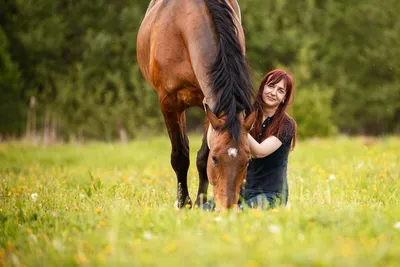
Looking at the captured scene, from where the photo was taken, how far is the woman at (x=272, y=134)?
16.2 ft

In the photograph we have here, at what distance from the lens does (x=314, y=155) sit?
10789 millimetres

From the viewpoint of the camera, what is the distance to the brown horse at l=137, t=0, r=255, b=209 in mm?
4090

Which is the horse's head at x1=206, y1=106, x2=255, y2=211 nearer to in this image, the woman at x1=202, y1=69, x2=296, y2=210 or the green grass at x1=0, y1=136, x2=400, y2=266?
the green grass at x1=0, y1=136, x2=400, y2=266

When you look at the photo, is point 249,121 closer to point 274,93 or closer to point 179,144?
point 274,93

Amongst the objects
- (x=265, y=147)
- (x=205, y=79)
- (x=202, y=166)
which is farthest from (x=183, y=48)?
(x=265, y=147)

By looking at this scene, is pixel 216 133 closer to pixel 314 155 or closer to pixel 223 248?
pixel 223 248

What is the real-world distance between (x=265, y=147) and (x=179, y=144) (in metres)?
1.36

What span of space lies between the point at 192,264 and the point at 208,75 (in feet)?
7.71

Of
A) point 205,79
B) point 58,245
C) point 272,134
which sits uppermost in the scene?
point 205,79

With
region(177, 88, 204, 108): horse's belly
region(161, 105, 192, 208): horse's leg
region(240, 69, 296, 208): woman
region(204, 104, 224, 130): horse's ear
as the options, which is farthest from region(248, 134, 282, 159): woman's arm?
region(161, 105, 192, 208): horse's leg

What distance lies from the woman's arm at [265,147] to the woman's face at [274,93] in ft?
1.18

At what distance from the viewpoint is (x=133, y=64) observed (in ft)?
79.2

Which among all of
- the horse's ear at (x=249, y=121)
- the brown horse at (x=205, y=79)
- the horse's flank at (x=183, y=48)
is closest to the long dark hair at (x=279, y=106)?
the brown horse at (x=205, y=79)

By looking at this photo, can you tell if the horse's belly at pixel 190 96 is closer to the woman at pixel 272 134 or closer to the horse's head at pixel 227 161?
the woman at pixel 272 134
